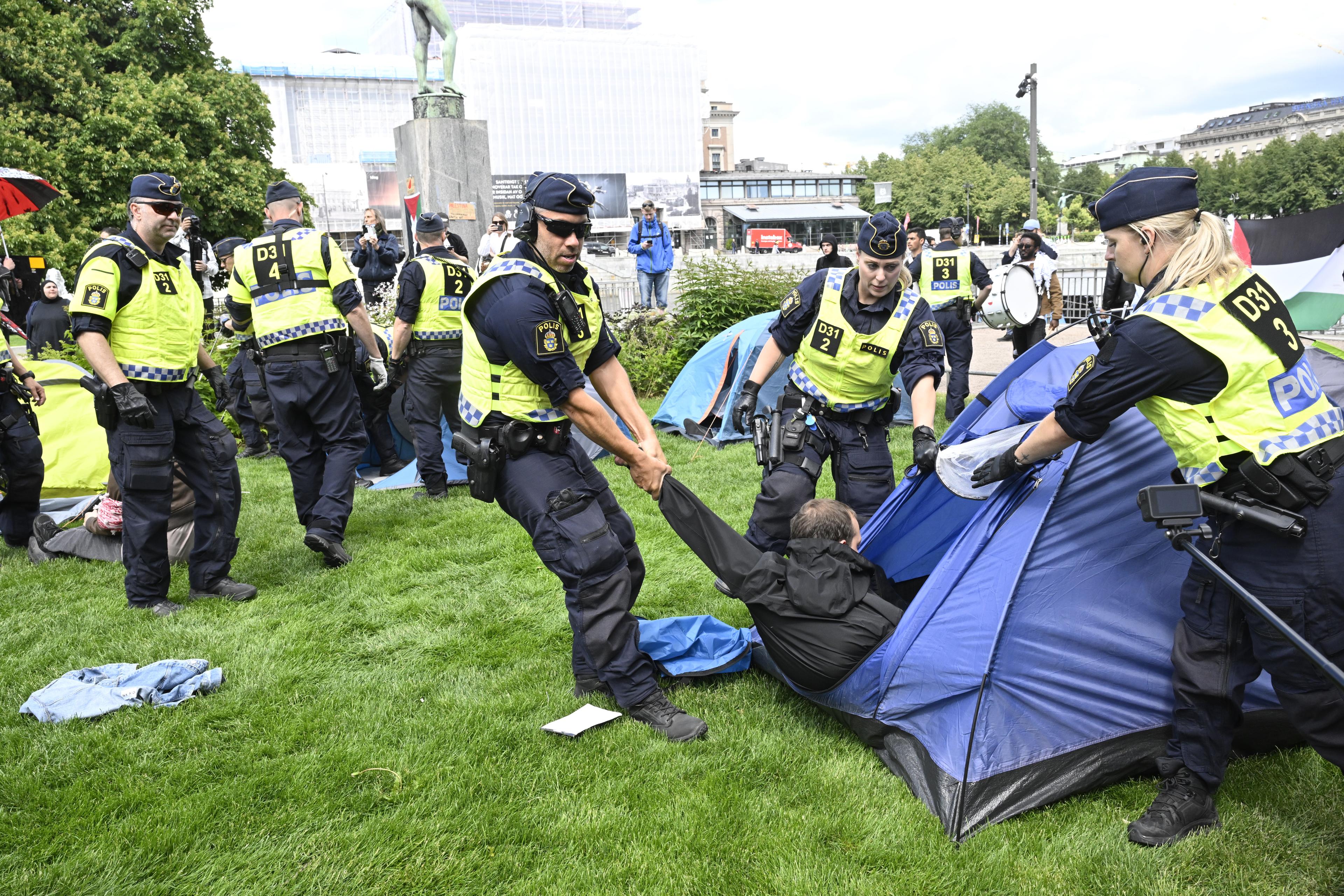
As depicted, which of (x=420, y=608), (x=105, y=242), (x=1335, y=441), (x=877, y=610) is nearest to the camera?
A: (x=1335, y=441)

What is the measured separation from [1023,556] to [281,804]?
2685mm

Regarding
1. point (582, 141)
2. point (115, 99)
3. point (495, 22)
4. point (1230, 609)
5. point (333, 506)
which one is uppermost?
point (495, 22)

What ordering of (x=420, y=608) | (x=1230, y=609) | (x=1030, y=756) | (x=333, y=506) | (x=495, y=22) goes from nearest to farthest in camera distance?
1. (x=1230, y=609)
2. (x=1030, y=756)
3. (x=420, y=608)
4. (x=333, y=506)
5. (x=495, y=22)

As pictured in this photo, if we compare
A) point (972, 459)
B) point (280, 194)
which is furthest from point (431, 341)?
point (972, 459)

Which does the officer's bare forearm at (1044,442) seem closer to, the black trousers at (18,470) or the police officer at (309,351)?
the police officer at (309,351)

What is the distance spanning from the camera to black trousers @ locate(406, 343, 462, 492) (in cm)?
697

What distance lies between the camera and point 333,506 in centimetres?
561

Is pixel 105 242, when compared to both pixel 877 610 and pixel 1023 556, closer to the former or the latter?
pixel 877 610

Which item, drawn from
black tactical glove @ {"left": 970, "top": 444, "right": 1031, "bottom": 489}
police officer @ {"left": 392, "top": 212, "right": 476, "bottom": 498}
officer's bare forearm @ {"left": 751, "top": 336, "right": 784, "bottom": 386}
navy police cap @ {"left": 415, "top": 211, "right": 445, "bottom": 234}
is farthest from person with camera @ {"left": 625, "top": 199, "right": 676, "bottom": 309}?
black tactical glove @ {"left": 970, "top": 444, "right": 1031, "bottom": 489}

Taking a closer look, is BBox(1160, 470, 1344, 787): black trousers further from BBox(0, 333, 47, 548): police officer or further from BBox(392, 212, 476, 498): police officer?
BBox(0, 333, 47, 548): police officer

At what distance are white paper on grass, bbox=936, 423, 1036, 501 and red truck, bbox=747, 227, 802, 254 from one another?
212 feet

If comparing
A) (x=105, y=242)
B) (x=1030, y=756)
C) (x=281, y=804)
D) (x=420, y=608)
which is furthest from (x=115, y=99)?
(x=1030, y=756)

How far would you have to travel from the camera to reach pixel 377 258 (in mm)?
11758

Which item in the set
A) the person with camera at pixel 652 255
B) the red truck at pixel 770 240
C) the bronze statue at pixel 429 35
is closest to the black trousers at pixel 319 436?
the bronze statue at pixel 429 35
